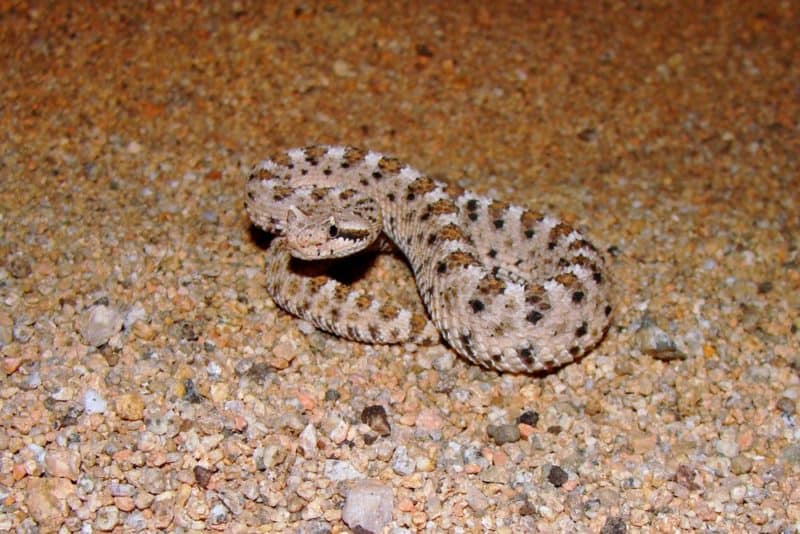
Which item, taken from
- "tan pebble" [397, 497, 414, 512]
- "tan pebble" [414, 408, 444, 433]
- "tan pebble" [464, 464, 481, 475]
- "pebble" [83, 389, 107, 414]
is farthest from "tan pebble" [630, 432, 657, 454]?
"pebble" [83, 389, 107, 414]

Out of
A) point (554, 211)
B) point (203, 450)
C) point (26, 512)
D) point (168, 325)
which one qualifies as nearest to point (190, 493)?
point (203, 450)

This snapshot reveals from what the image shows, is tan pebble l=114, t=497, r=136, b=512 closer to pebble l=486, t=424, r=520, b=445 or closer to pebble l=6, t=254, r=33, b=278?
pebble l=6, t=254, r=33, b=278

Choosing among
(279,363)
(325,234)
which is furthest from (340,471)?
(325,234)

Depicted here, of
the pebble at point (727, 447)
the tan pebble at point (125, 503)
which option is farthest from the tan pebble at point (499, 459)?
the tan pebble at point (125, 503)

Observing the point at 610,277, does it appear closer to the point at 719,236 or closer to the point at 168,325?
the point at 719,236

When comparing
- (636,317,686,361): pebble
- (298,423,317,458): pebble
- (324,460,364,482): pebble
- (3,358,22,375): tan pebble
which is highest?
(636,317,686,361): pebble

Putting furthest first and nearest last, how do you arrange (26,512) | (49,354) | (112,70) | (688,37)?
1. (688,37)
2. (112,70)
3. (49,354)
4. (26,512)

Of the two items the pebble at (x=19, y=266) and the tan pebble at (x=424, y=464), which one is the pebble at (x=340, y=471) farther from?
the pebble at (x=19, y=266)
